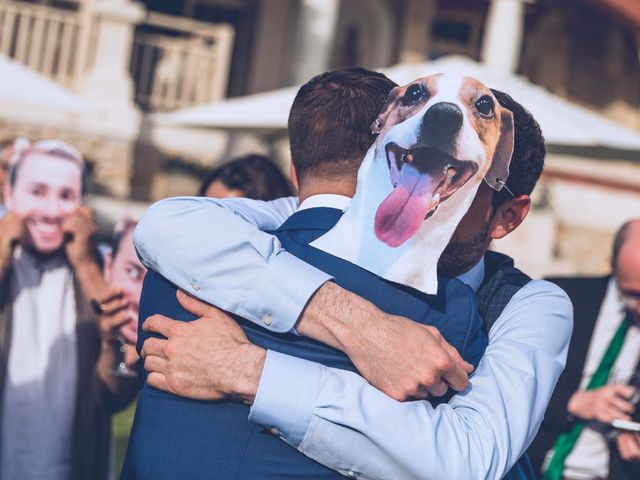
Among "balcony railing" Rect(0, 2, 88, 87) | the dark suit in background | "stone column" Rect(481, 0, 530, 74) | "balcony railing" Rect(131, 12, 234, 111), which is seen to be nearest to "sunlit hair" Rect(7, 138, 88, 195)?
the dark suit in background

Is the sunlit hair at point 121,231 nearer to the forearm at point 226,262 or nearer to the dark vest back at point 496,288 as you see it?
the forearm at point 226,262

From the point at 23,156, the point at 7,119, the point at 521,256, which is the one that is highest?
the point at 23,156

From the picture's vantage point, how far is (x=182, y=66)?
15.1 metres

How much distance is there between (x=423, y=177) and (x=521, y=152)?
27cm

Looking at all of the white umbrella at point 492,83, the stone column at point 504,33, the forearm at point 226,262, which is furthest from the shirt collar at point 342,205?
the stone column at point 504,33

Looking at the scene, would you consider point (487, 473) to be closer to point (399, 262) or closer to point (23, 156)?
point (399, 262)

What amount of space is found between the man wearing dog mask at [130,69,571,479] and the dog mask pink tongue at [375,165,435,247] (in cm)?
14

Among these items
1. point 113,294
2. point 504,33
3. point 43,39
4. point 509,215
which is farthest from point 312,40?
point 509,215

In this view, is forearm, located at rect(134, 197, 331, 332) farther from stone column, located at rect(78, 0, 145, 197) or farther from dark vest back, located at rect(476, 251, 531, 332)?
stone column, located at rect(78, 0, 145, 197)

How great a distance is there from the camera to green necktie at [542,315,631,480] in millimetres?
3707

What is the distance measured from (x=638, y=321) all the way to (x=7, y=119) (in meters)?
11.0

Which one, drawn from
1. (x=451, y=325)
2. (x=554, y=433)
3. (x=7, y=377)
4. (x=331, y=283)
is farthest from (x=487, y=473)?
(x=7, y=377)

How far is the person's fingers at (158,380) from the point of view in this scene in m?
2.01

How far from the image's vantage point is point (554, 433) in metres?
3.90
